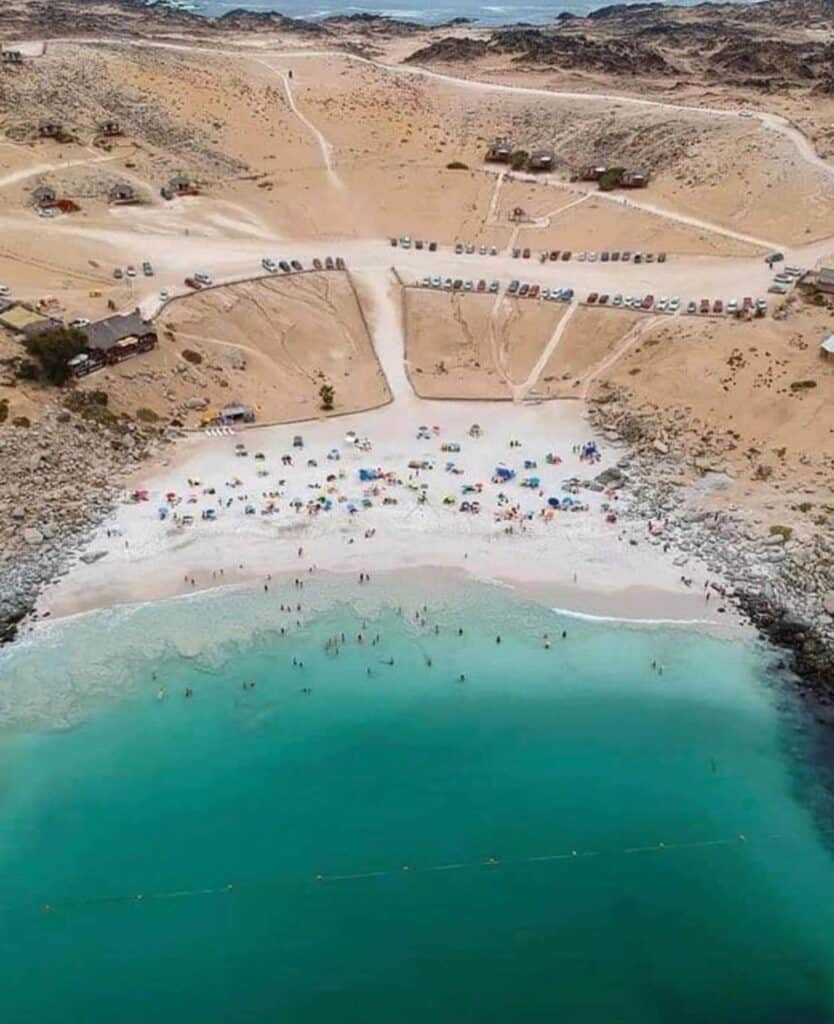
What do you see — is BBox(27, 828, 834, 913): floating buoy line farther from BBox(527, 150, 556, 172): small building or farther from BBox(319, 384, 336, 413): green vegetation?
BBox(527, 150, 556, 172): small building

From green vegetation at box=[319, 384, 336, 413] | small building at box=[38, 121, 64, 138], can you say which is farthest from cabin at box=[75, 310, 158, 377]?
small building at box=[38, 121, 64, 138]

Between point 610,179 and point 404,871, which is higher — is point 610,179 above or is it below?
above

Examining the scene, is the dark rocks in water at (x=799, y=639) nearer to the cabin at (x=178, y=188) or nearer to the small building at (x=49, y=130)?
the cabin at (x=178, y=188)

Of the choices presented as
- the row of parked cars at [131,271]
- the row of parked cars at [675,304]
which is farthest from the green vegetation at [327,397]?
the row of parked cars at [675,304]

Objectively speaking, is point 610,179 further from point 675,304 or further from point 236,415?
point 236,415

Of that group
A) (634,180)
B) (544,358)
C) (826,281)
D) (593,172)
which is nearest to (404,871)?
(544,358)
